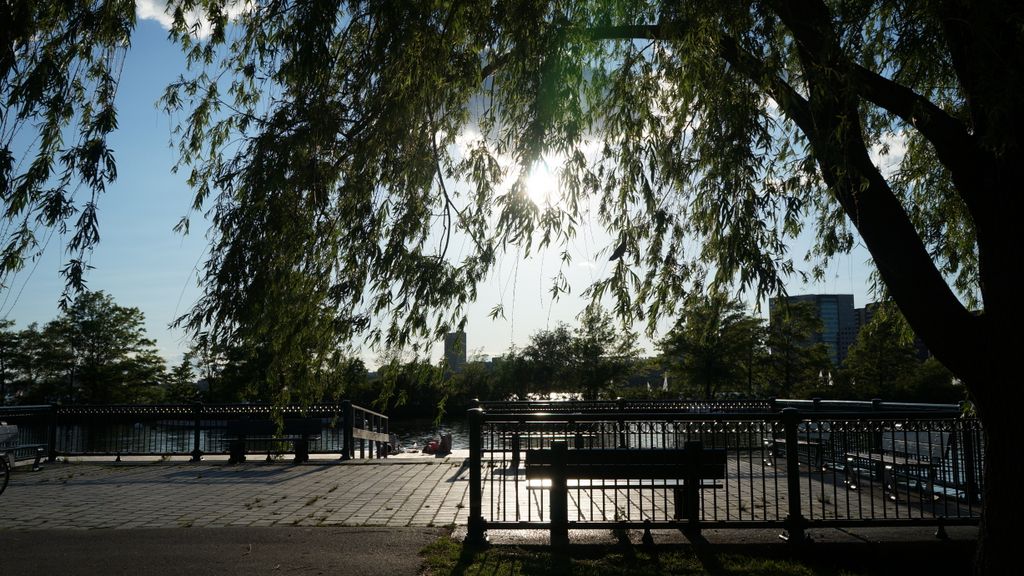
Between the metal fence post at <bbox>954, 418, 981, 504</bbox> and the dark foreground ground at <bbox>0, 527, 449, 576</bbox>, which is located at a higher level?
the metal fence post at <bbox>954, 418, 981, 504</bbox>

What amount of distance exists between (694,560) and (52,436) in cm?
1566

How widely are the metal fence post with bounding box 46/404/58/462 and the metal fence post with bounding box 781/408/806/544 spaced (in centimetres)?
1604

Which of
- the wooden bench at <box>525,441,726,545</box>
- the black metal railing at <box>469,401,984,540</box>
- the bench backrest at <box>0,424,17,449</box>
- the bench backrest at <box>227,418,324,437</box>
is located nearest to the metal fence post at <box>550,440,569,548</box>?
the wooden bench at <box>525,441,726,545</box>

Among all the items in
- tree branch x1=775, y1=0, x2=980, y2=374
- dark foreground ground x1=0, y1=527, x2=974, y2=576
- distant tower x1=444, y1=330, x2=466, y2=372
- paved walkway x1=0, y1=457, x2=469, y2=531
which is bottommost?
paved walkway x1=0, y1=457, x2=469, y2=531

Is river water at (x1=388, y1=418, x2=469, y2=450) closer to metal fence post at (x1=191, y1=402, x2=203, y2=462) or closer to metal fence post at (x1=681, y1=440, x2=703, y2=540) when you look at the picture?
metal fence post at (x1=191, y1=402, x2=203, y2=462)

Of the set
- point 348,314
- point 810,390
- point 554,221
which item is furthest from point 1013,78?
point 810,390

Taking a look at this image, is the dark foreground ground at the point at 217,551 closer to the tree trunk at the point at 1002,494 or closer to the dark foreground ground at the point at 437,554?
the dark foreground ground at the point at 437,554

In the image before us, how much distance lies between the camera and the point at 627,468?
8.27 m

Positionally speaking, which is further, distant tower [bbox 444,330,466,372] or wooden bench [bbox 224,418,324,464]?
wooden bench [bbox 224,418,324,464]

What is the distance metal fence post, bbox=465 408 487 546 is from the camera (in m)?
7.94

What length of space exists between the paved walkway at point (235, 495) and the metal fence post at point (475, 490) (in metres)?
1.11

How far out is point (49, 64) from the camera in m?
5.93

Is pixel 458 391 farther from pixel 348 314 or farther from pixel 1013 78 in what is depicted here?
pixel 1013 78

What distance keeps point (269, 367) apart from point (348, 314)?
34.2 inches
